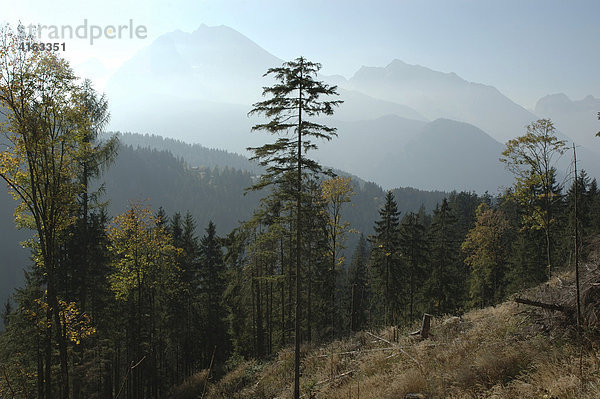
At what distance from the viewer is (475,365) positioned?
740 centimetres

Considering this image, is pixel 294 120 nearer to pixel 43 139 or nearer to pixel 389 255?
pixel 43 139

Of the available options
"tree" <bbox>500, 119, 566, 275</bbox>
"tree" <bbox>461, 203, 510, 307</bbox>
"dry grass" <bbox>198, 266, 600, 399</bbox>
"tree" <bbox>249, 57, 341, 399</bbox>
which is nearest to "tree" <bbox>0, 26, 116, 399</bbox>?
"tree" <bbox>249, 57, 341, 399</bbox>

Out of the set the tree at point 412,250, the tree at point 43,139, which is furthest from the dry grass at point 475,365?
the tree at point 412,250

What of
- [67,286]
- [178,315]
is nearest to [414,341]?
[67,286]

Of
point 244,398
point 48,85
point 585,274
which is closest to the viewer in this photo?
point 585,274

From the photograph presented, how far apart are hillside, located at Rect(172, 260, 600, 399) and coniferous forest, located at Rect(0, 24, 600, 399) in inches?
44.7

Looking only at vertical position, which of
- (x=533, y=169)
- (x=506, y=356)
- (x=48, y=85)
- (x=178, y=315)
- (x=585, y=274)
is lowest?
(x=178, y=315)

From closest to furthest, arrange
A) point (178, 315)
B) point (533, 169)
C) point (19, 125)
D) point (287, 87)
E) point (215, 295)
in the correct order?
point (19, 125)
point (287, 87)
point (533, 169)
point (178, 315)
point (215, 295)

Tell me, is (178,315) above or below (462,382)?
below

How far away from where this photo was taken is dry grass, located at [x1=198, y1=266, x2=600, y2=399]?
5.88 metres

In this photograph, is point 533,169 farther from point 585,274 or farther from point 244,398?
point 244,398

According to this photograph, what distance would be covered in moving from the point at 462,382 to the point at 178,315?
94.1 ft

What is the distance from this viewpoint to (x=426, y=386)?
778cm

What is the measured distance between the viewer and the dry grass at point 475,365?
588 cm
